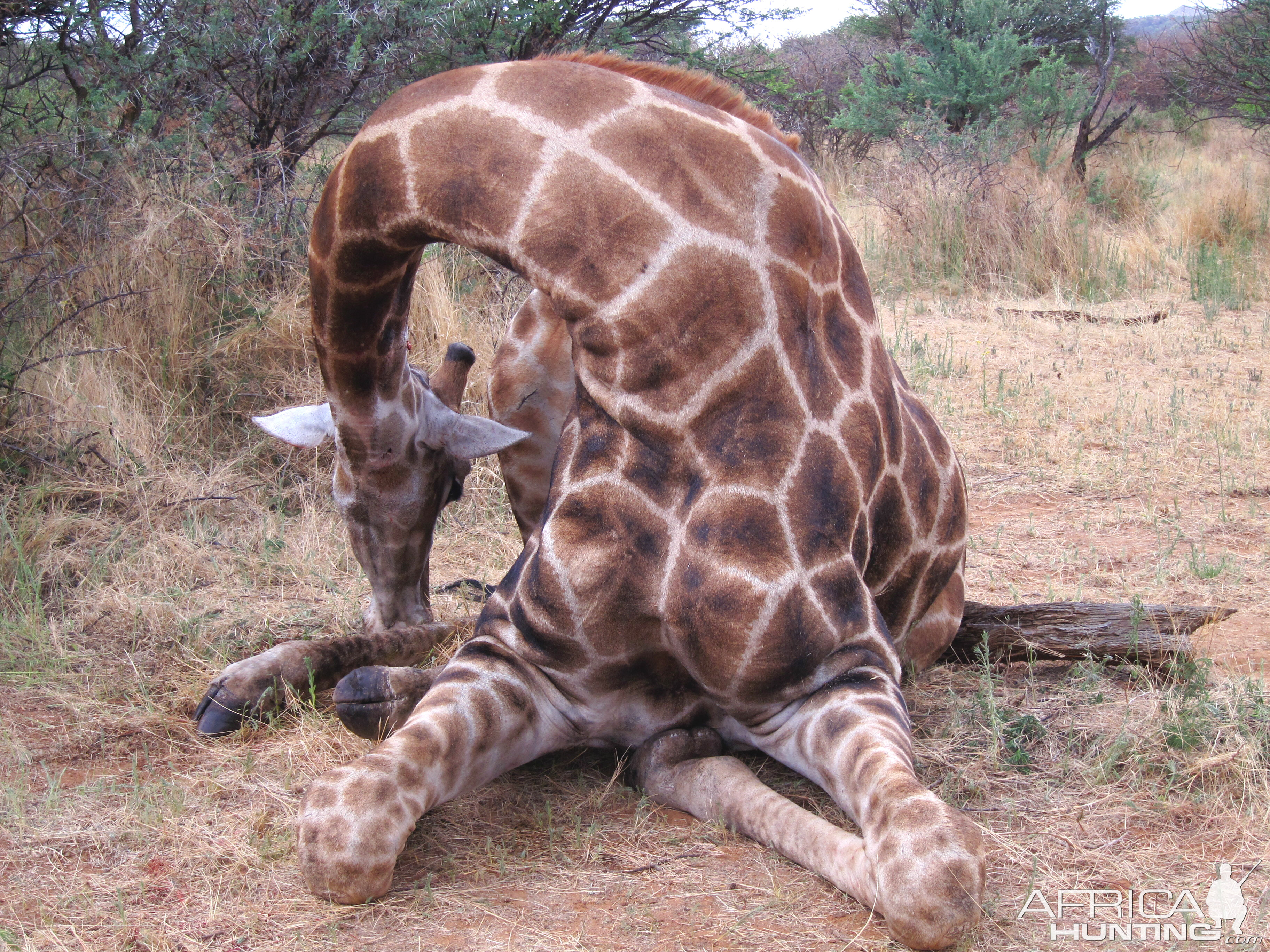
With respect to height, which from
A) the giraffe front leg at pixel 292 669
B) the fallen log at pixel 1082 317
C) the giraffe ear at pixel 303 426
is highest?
the giraffe ear at pixel 303 426

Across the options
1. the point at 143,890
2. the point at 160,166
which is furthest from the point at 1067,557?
the point at 160,166

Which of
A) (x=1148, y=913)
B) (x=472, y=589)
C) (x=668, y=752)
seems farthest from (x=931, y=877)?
(x=472, y=589)

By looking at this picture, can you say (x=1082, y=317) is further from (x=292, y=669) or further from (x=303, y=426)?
(x=292, y=669)

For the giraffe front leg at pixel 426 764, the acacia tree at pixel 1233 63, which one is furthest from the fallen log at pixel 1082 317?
the giraffe front leg at pixel 426 764

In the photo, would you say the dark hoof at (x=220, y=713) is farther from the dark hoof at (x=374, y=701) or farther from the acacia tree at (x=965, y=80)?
the acacia tree at (x=965, y=80)

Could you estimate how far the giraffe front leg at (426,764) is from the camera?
198 cm

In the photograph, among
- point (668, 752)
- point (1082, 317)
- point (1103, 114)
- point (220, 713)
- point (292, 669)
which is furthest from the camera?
point (1103, 114)

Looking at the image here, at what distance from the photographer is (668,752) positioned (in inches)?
96.9

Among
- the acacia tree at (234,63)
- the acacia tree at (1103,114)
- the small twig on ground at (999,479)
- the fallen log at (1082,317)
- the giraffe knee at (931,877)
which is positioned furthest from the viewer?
the acacia tree at (1103,114)

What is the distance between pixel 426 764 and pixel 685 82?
5.14 feet

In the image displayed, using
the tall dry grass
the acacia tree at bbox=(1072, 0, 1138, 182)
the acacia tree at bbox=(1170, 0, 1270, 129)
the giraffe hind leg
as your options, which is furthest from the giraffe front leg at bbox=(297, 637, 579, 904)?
the acacia tree at bbox=(1170, 0, 1270, 129)

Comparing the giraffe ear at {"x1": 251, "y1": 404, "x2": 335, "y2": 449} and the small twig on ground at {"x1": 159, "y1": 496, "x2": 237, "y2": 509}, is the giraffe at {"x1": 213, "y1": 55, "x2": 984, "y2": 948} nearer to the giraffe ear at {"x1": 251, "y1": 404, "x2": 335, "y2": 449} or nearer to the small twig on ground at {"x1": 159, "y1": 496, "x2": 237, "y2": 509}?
the giraffe ear at {"x1": 251, "y1": 404, "x2": 335, "y2": 449}

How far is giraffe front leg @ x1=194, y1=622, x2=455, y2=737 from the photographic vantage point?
9.62 feet

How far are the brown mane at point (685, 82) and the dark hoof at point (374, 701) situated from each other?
141 centimetres
